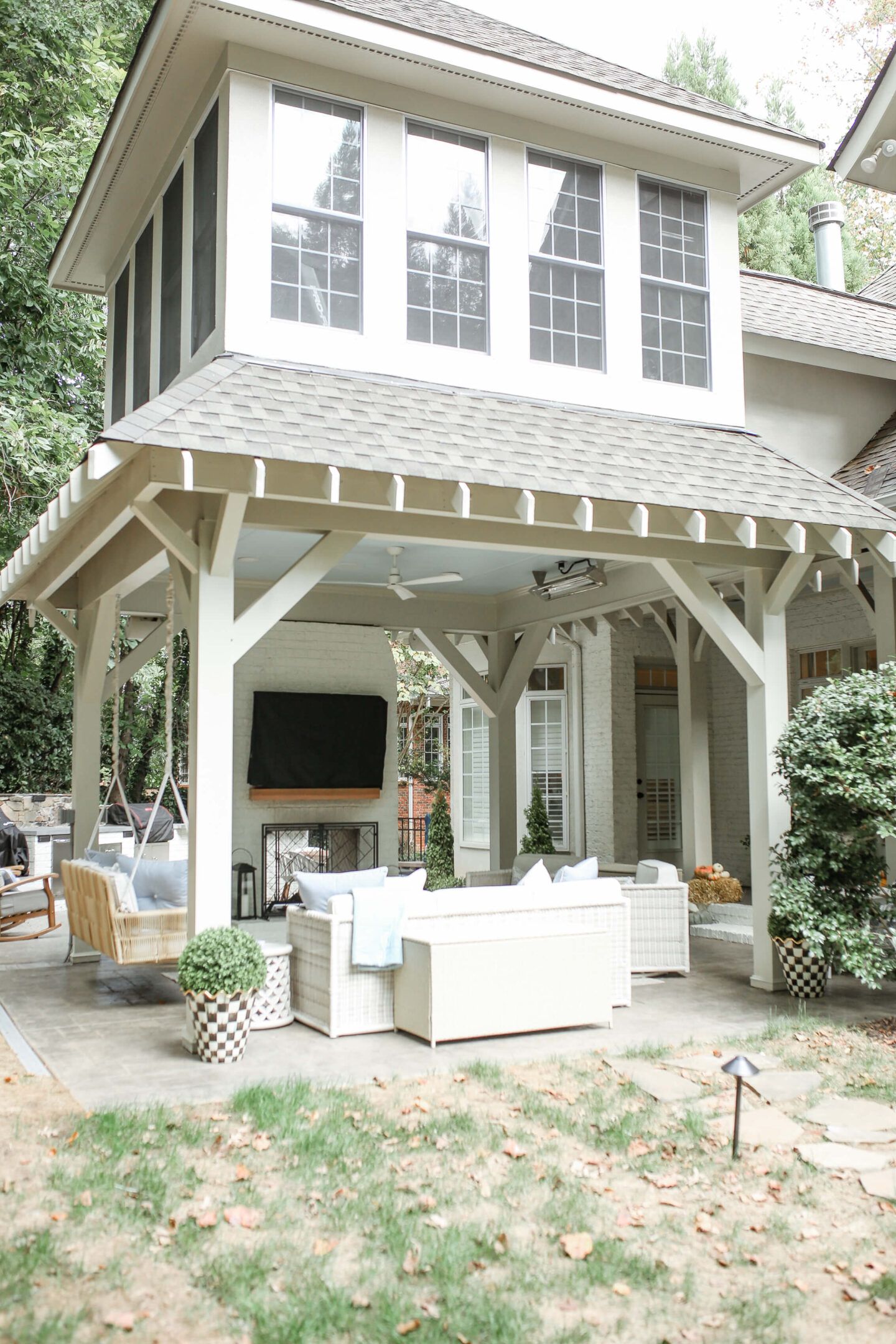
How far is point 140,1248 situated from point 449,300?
5897 millimetres

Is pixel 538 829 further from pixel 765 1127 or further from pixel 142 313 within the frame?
pixel 765 1127

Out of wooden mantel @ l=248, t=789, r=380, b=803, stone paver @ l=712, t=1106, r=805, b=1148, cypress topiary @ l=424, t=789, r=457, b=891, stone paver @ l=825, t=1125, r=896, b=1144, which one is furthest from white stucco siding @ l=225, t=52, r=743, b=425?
cypress topiary @ l=424, t=789, r=457, b=891

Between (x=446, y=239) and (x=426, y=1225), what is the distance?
5991mm

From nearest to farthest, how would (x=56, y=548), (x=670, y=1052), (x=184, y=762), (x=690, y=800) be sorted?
(x=670, y=1052), (x=56, y=548), (x=690, y=800), (x=184, y=762)

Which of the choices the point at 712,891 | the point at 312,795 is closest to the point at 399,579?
the point at 312,795

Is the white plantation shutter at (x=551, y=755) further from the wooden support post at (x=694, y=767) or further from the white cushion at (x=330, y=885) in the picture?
the white cushion at (x=330, y=885)

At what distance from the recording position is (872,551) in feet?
24.5

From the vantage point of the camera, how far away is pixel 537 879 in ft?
22.1

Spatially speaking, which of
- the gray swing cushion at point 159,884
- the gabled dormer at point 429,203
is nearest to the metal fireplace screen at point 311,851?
the gray swing cushion at point 159,884

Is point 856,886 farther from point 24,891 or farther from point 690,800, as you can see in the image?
point 24,891

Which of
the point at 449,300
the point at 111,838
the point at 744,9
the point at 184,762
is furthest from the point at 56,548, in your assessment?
the point at 744,9

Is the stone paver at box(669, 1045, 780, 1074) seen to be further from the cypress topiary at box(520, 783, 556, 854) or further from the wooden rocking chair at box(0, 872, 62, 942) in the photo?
the cypress topiary at box(520, 783, 556, 854)

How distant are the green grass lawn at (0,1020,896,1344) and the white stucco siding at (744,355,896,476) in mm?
6759

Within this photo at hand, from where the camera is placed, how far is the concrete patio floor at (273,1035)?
5.21 meters
